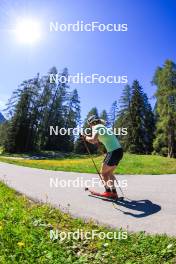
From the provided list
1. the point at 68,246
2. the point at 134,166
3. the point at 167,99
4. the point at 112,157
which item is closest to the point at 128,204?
the point at 112,157

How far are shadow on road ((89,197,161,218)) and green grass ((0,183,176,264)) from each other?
1.40 metres

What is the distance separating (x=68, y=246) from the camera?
6.42 meters

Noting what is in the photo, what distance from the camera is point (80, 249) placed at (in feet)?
20.9

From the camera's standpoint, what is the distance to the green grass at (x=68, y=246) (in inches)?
227

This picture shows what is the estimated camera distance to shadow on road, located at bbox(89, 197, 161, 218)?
8633 mm

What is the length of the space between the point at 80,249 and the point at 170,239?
5.26 feet

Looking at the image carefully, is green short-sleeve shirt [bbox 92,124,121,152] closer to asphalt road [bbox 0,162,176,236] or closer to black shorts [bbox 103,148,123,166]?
black shorts [bbox 103,148,123,166]

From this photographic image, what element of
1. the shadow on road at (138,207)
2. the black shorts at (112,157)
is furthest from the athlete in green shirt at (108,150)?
the shadow on road at (138,207)

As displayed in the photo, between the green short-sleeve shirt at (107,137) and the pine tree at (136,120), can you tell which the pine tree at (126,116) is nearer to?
the pine tree at (136,120)

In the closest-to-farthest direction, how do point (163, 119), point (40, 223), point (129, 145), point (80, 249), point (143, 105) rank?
point (80, 249) → point (40, 223) → point (163, 119) → point (129, 145) → point (143, 105)

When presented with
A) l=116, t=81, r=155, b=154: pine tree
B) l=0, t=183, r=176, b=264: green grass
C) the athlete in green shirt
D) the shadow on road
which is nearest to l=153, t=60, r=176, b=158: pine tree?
l=116, t=81, r=155, b=154: pine tree

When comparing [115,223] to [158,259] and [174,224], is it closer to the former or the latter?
[174,224]

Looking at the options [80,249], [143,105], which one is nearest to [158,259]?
[80,249]

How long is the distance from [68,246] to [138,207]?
3284mm
